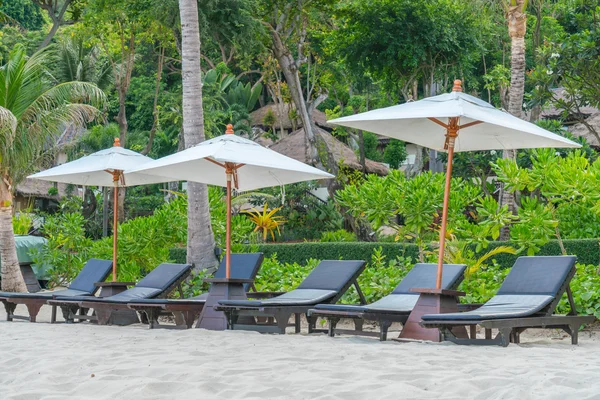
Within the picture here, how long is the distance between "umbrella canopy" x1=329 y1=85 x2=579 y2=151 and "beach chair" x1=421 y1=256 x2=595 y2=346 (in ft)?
3.77

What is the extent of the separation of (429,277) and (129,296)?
3.59 metres

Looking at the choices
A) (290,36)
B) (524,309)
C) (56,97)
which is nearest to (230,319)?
(524,309)

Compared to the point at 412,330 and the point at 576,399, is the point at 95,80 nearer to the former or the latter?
the point at 412,330

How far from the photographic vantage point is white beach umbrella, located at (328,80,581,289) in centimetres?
743

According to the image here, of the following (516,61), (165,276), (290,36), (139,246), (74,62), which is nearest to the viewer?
(165,276)

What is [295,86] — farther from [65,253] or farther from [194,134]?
[194,134]

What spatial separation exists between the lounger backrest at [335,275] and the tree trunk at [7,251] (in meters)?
7.46

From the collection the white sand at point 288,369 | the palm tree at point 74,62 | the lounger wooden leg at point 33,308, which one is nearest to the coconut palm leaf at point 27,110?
the lounger wooden leg at point 33,308

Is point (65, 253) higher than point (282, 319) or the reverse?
higher

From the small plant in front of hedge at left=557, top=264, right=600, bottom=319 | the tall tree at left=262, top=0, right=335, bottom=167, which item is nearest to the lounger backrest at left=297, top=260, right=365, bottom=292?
the small plant in front of hedge at left=557, top=264, right=600, bottom=319

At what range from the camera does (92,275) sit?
36.1 ft

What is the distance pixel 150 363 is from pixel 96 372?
0.43 m

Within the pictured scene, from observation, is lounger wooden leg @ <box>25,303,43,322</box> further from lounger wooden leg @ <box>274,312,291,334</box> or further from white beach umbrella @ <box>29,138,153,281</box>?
lounger wooden leg @ <box>274,312,291,334</box>

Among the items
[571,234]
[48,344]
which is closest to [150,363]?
[48,344]
